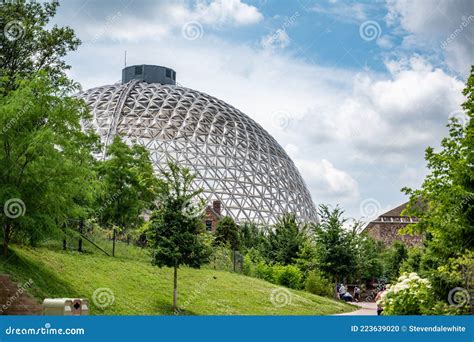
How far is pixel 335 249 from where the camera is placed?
103 ft

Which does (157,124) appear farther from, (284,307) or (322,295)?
(284,307)

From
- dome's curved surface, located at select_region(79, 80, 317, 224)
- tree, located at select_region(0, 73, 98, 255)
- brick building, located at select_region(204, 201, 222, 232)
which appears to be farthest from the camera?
dome's curved surface, located at select_region(79, 80, 317, 224)

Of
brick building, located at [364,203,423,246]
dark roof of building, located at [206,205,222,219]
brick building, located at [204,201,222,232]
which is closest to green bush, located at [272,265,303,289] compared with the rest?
brick building, located at [204,201,222,232]

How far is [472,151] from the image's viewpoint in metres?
14.6

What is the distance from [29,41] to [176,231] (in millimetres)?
9326

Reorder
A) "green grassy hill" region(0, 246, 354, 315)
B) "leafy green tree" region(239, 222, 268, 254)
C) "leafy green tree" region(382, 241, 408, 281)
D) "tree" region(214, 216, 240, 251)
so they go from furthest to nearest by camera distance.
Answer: "leafy green tree" region(382, 241, 408, 281), "leafy green tree" region(239, 222, 268, 254), "tree" region(214, 216, 240, 251), "green grassy hill" region(0, 246, 354, 315)

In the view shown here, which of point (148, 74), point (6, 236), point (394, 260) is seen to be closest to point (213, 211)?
point (394, 260)

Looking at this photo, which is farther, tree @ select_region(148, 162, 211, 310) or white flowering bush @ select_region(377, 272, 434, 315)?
tree @ select_region(148, 162, 211, 310)

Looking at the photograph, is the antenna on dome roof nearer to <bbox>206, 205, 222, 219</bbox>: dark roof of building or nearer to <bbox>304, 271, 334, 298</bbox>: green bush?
<bbox>206, 205, 222, 219</bbox>: dark roof of building

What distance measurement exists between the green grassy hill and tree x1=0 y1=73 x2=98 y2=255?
1.38 metres

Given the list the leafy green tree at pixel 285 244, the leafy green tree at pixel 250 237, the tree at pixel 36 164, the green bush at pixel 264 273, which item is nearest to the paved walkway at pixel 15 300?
the tree at pixel 36 164

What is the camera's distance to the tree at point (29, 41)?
20.5m

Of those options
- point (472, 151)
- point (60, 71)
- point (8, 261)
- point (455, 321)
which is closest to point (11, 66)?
point (60, 71)

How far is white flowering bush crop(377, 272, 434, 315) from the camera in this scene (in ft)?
42.1
